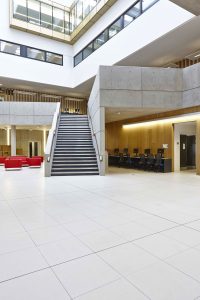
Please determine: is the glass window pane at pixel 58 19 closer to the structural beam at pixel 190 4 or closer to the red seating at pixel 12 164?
the red seating at pixel 12 164

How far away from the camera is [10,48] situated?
1720 cm

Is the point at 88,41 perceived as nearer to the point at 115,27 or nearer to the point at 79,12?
the point at 79,12

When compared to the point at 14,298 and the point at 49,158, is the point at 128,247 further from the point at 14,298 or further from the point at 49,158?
the point at 49,158

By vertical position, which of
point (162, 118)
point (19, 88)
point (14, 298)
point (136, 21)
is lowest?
point (14, 298)

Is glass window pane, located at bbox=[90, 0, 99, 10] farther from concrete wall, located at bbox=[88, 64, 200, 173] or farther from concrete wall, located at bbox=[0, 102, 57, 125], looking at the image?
concrete wall, located at bbox=[88, 64, 200, 173]

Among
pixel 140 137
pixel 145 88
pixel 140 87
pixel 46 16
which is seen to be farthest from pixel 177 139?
pixel 46 16

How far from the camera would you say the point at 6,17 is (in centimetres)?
1712

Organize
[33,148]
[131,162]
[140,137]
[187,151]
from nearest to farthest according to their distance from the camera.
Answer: [187,151] → [131,162] → [140,137] → [33,148]

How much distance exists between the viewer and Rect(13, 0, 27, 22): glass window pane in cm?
1728

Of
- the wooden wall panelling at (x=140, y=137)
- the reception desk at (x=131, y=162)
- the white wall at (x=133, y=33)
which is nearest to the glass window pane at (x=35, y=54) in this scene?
the white wall at (x=133, y=33)

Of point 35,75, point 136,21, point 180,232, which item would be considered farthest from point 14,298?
point 35,75

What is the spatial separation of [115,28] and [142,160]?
29.7 feet

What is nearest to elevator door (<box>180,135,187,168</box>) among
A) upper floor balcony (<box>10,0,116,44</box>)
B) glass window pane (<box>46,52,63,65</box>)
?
upper floor balcony (<box>10,0,116,44</box>)

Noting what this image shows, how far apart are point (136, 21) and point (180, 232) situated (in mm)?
12515
